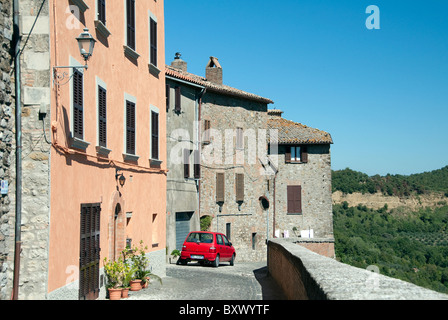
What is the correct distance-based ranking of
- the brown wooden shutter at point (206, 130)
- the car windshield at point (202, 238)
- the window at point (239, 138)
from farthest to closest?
A: the window at point (239, 138)
the brown wooden shutter at point (206, 130)
the car windshield at point (202, 238)

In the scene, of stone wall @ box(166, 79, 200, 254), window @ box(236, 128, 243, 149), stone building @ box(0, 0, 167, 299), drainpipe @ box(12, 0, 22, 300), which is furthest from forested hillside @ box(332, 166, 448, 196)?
drainpipe @ box(12, 0, 22, 300)

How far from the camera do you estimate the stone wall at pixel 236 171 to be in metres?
30.2

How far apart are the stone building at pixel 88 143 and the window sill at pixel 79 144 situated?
32 mm

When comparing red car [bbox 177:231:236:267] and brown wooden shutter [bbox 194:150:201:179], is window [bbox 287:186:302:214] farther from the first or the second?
red car [bbox 177:231:236:267]

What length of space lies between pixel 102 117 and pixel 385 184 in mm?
89027

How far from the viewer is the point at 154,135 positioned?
16.5 meters

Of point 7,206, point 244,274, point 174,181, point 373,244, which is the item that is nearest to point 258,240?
point 174,181

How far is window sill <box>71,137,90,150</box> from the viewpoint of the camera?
9959 mm

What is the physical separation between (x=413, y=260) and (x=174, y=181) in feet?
153

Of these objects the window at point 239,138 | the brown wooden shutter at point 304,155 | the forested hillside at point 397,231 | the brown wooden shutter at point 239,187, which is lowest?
the forested hillside at point 397,231

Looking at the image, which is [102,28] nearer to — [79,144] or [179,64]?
[79,144]

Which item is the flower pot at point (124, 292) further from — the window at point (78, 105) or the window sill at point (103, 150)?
the window at point (78, 105)

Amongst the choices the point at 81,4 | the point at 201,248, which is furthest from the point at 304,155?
the point at 81,4

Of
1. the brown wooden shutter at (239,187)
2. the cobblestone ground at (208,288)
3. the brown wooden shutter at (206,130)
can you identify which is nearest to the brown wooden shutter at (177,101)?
the brown wooden shutter at (206,130)
